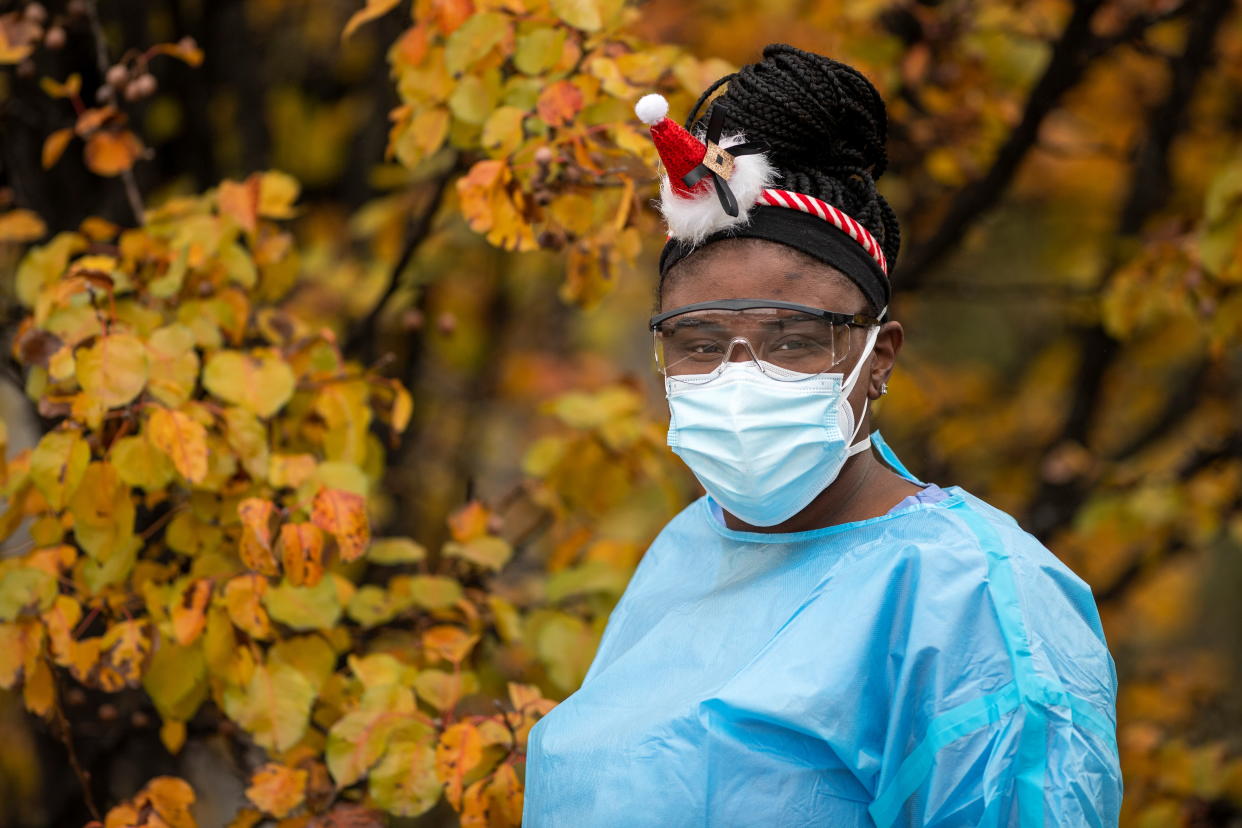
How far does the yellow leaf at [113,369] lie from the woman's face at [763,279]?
3.55ft

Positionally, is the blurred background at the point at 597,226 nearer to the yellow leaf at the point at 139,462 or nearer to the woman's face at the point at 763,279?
the yellow leaf at the point at 139,462

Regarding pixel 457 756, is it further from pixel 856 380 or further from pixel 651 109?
pixel 651 109

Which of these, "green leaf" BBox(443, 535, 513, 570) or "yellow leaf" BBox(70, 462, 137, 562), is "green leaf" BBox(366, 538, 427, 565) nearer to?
"green leaf" BBox(443, 535, 513, 570)

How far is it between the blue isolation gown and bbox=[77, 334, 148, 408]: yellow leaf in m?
1.11

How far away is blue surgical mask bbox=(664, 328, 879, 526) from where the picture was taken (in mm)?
1755

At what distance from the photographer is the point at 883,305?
1.84 metres

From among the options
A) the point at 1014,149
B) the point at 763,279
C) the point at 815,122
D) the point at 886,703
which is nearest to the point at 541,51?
the point at 815,122

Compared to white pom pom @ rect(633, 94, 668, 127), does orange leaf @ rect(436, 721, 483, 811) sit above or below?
below

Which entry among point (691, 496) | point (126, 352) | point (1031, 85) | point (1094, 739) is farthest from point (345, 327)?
point (1094, 739)

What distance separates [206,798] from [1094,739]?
106 inches

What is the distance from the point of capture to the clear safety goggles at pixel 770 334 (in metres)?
1.73

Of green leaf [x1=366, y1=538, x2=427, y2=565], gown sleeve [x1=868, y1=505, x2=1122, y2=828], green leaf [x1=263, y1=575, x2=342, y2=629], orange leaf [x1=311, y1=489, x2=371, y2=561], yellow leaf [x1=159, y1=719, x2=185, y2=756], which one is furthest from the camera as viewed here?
green leaf [x1=366, y1=538, x2=427, y2=565]

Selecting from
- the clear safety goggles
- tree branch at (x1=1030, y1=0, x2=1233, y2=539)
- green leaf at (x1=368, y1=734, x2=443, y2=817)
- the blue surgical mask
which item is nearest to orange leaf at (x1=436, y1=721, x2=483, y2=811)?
green leaf at (x1=368, y1=734, x2=443, y2=817)

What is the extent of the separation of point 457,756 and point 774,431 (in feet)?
2.90
